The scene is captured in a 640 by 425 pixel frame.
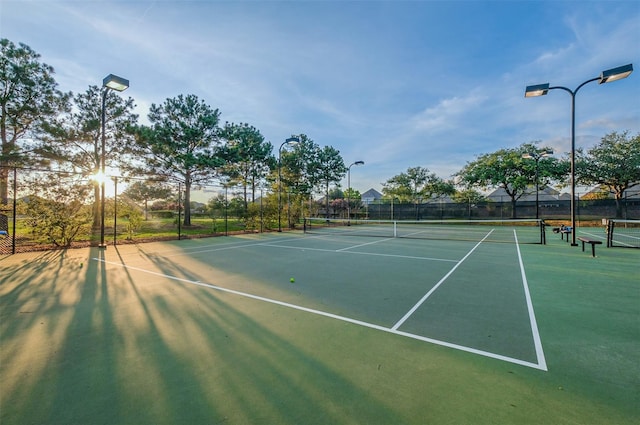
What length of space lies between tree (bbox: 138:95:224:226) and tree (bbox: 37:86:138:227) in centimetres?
115

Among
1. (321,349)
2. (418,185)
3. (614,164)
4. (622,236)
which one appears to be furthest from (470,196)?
(321,349)

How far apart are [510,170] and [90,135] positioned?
3369 centimetres

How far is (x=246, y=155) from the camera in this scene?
2005cm

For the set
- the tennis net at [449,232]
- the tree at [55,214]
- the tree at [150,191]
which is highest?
the tree at [150,191]

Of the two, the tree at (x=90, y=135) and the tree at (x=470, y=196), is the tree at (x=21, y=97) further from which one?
the tree at (x=470, y=196)

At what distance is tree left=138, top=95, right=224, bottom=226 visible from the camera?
1686 cm

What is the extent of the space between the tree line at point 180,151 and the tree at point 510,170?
9 cm

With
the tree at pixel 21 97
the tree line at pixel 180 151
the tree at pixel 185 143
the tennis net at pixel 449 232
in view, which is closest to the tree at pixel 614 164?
the tree line at pixel 180 151

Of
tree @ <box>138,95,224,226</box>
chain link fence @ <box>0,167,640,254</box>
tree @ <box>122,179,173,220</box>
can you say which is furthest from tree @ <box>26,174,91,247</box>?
tree @ <box>138,95,224,226</box>

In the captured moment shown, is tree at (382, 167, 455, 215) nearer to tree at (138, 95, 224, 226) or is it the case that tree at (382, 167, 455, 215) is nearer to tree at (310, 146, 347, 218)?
tree at (310, 146, 347, 218)

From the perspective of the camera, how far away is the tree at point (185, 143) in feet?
55.3

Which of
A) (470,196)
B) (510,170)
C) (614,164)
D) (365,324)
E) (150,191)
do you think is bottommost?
(365,324)

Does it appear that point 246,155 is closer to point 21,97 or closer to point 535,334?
point 21,97

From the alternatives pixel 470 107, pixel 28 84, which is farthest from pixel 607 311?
pixel 28 84
